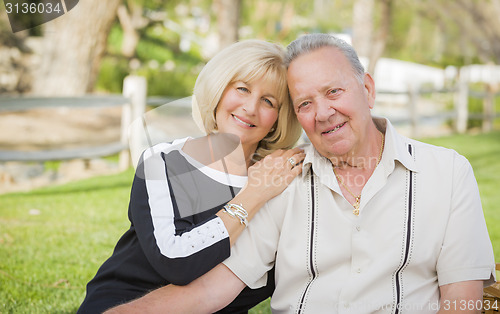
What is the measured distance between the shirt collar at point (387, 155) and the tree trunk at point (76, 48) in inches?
239

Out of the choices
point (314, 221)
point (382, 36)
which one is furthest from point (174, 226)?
point (382, 36)

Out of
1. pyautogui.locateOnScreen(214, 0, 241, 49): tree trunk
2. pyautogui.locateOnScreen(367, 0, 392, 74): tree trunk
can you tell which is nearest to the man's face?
pyautogui.locateOnScreen(214, 0, 241, 49): tree trunk

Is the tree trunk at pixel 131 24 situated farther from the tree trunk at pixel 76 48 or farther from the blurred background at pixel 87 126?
the tree trunk at pixel 76 48

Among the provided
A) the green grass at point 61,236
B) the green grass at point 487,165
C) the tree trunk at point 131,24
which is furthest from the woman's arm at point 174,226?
the tree trunk at point 131,24

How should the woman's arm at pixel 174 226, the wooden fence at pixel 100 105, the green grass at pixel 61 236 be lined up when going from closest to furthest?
the woman's arm at pixel 174 226 → the green grass at pixel 61 236 → the wooden fence at pixel 100 105

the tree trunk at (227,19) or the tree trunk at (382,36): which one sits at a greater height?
the tree trunk at (227,19)

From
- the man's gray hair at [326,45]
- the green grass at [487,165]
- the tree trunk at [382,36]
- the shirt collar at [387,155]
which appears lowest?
the green grass at [487,165]

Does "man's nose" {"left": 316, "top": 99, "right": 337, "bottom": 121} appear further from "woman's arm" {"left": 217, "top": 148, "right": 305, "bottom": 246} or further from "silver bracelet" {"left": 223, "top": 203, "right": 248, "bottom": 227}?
"silver bracelet" {"left": 223, "top": 203, "right": 248, "bottom": 227}

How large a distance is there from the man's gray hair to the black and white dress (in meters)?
0.60

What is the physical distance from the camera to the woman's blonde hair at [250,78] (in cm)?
221

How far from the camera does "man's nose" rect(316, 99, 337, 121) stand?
198cm

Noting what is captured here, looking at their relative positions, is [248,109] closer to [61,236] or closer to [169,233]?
[169,233]

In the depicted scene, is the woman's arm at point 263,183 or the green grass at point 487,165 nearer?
the woman's arm at point 263,183

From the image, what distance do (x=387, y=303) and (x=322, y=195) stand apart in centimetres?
46
